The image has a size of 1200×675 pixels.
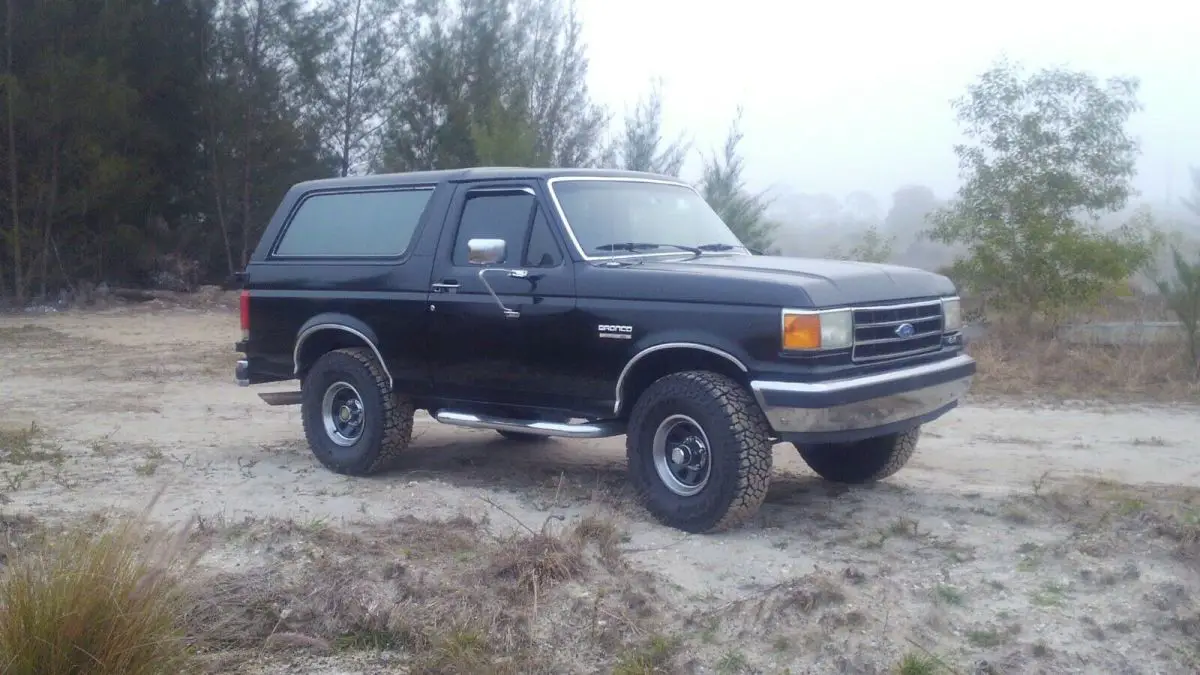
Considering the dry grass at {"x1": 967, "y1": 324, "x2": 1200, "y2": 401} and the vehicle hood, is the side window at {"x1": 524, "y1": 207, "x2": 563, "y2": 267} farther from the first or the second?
the dry grass at {"x1": 967, "y1": 324, "x2": 1200, "y2": 401}

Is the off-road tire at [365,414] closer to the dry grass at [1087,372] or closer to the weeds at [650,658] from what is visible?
the weeds at [650,658]

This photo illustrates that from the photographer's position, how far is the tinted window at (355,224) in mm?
7609

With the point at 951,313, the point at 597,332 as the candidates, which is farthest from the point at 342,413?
the point at 951,313

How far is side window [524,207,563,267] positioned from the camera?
669 cm

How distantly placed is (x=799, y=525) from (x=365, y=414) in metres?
2.98

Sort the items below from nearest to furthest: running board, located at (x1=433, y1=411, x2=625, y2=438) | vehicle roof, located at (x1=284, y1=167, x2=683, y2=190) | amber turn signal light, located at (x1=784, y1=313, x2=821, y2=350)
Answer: amber turn signal light, located at (x1=784, y1=313, x2=821, y2=350) → running board, located at (x1=433, y1=411, x2=625, y2=438) → vehicle roof, located at (x1=284, y1=167, x2=683, y2=190)

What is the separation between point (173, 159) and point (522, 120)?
806cm

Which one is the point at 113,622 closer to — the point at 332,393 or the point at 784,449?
the point at 332,393

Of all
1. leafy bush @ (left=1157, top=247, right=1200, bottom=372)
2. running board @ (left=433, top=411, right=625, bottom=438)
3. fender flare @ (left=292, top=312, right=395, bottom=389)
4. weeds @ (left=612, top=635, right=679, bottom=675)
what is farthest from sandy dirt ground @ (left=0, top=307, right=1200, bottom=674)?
leafy bush @ (left=1157, top=247, right=1200, bottom=372)

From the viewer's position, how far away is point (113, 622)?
411 centimetres

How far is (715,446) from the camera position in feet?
19.2

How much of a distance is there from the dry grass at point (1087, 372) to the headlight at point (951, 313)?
4.89 metres

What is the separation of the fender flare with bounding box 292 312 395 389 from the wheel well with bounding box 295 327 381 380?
2 centimetres

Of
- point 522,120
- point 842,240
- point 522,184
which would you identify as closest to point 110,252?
point 522,120
